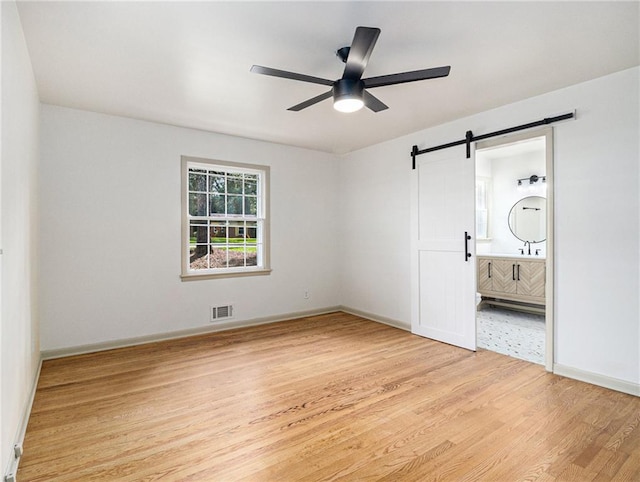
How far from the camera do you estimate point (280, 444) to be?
2.15m

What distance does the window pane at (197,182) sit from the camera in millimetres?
4547

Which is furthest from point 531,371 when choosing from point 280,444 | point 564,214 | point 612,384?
point 280,444

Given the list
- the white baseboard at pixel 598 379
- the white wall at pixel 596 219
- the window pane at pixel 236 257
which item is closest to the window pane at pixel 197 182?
the window pane at pixel 236 257

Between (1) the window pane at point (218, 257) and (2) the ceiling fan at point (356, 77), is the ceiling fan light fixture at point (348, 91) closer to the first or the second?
(2) the ceiling fan at point (356, 77)

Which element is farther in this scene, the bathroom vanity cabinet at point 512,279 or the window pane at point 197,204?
the bathroom vanity cabinet at point 512,279

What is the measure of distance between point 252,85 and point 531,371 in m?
3.61

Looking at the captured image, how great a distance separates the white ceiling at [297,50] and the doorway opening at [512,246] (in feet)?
5.60

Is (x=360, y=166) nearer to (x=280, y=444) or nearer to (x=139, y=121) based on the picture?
(x=139, y=121)

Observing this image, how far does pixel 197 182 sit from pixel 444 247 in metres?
3.18

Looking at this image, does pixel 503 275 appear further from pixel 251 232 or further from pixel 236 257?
pixel 236 257

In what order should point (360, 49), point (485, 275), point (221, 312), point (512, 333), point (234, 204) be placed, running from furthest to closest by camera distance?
1. point (485, 275)
2. point (234, 204)
3. point (221, 312)
4. point (512, 333)
5. point (360, 49)

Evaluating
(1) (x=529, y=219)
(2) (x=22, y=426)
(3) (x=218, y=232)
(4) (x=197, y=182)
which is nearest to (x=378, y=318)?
(3) (x=218, y=232)

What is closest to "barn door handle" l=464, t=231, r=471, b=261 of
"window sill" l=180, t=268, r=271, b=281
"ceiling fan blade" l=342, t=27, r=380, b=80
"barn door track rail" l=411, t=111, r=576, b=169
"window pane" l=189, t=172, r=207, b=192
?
"barn door track rail" l=411, t=111, r=576, b=169

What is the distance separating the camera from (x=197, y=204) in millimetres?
4566
